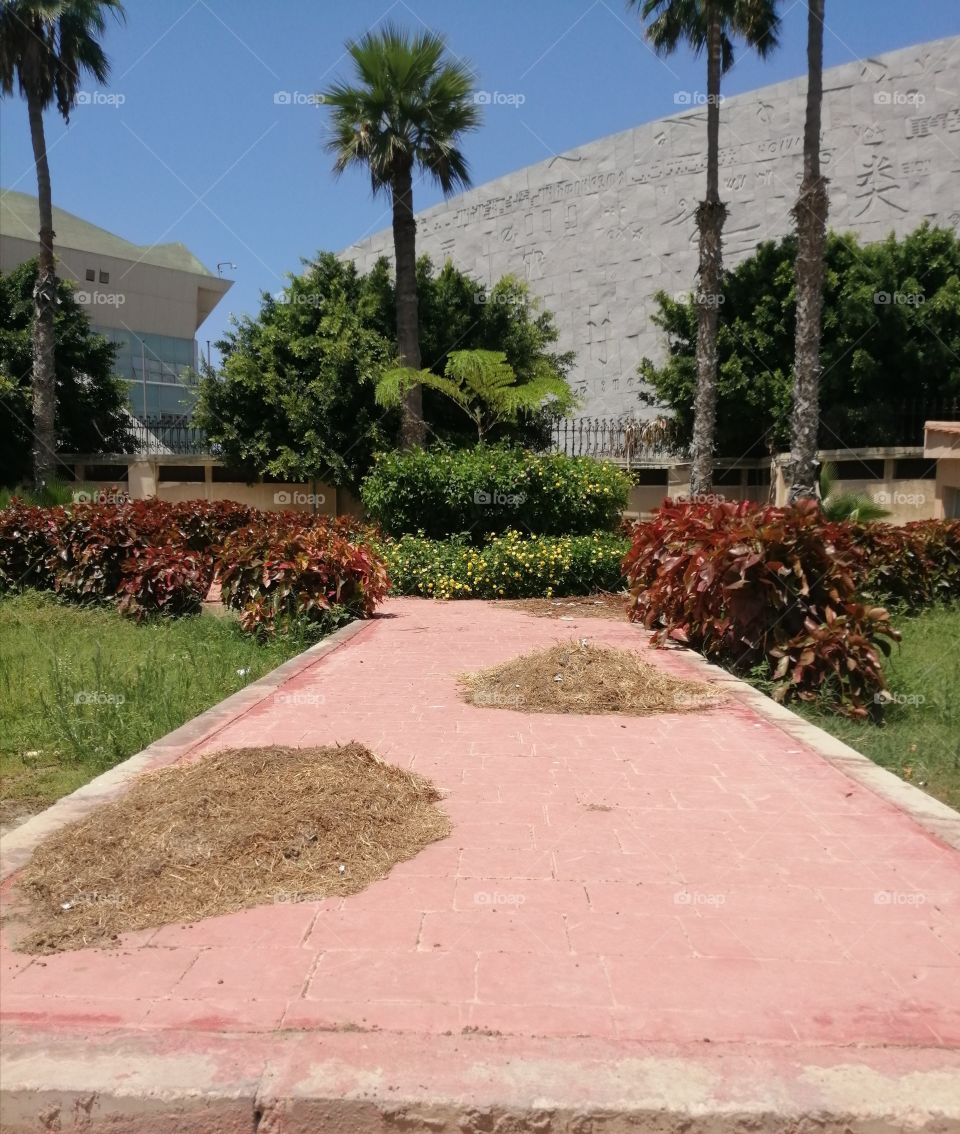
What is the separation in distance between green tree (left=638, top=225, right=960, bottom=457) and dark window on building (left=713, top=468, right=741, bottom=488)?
3.35ft

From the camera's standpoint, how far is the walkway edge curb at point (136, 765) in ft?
13.5

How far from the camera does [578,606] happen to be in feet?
44.9

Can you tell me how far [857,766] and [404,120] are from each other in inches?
649

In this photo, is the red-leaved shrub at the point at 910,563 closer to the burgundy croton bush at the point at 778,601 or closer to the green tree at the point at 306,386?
the burgundy croton bush at the point at 778,601

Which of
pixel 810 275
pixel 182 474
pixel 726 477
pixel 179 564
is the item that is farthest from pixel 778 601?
pixel 182 474

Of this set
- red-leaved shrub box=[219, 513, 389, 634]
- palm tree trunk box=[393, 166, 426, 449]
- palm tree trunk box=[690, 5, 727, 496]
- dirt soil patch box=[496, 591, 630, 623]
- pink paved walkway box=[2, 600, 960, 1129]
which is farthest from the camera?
palm tree trunk box=[393, 166, 426, 449]

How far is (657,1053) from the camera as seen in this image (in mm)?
2744

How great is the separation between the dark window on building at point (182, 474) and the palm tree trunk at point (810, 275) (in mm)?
14394

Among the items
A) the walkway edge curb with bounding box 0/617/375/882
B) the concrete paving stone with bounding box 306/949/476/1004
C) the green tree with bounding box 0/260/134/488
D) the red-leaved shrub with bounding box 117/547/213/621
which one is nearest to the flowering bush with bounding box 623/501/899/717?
the walkway edge curb with bounding box 0/617/375/882

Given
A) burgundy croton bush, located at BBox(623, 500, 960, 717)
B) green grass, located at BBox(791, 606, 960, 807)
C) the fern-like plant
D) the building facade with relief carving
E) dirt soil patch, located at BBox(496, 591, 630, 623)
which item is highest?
the building facade with relief carving

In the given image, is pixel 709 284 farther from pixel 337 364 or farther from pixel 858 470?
pixel 337 364

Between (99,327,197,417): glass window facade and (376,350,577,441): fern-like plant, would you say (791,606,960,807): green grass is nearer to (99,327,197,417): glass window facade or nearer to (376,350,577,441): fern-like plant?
(376,350,577,441): fern-like plant

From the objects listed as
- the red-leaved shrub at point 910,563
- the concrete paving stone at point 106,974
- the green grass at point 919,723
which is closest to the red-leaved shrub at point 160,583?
the green grass at point 919,723

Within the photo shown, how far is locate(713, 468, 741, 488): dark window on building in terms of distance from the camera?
934 inches
